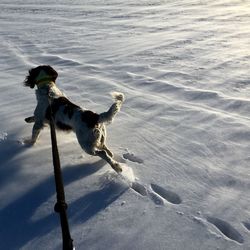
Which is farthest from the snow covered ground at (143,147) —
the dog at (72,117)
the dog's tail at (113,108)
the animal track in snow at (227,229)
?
the dog's tail at (113,108)

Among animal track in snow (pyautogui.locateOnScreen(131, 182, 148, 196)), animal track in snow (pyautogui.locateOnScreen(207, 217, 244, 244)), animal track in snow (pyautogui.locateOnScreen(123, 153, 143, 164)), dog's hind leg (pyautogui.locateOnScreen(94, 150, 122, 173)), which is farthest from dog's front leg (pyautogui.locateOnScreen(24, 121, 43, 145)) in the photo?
animal track in snow (pyautogui.locateOnScreen(207, 217, 244, 244))

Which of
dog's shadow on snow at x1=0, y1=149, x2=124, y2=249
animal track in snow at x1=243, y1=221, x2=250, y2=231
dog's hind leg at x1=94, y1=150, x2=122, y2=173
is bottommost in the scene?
animal track in snow at x1=243, y1=221, x2=250, y2=231

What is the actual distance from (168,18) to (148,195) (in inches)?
357

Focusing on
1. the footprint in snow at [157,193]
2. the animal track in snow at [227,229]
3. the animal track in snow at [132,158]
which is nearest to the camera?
the animal track in snow at [227,229]

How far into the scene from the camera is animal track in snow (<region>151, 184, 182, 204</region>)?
336 centimetres

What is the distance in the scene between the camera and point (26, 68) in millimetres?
7434

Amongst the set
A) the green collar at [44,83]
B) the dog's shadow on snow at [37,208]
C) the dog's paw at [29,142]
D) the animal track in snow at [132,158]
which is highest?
the green collar at [44,83]

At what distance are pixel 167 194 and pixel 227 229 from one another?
0.63 metres

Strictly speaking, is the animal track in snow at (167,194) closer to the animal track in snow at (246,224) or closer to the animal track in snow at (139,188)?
the animal track in snow at (139,188)

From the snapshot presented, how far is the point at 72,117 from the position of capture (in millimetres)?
3766

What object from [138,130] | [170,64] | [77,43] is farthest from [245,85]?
[77,43]

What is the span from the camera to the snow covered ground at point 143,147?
9.84 feet

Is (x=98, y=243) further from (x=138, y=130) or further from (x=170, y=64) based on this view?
(x=170, y=64)

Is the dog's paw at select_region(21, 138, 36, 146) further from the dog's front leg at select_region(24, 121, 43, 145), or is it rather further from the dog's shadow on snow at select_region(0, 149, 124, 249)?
the dog's shadow on snow at select_region(0, 149, 124, 249)
